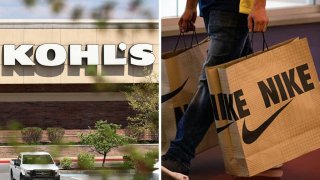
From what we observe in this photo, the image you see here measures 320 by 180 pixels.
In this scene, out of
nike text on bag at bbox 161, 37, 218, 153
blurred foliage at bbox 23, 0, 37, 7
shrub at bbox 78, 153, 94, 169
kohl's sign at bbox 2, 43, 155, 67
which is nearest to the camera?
blurred foliage at bbox 23, 0, 37, 7

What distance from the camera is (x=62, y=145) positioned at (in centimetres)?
48

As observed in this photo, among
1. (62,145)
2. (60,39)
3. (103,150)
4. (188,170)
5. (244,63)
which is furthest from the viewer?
(60,39)

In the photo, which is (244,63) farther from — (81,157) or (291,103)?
(81,157)

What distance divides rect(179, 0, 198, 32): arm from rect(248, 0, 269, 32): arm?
15cm

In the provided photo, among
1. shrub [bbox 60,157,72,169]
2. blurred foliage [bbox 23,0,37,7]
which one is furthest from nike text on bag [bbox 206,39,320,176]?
blurred foliage [bbox 23,0,37,7]

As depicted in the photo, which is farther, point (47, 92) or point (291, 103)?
point (47, 92)

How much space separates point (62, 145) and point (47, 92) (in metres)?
1.54

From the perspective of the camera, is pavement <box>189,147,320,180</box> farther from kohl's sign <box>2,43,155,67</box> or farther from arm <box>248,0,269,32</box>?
kohl's sign <box>2,43,155,67</box>

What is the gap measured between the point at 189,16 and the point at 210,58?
11cm

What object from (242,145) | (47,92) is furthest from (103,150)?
(47,92)

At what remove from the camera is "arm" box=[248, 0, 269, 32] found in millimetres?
1131

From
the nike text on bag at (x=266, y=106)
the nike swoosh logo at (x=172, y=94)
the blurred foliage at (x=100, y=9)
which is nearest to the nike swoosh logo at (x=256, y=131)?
the nike text on bag at (x=266, y=106)

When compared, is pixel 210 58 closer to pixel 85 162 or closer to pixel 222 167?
pixel 222 167

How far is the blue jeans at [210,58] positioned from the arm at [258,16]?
0.02 metres
